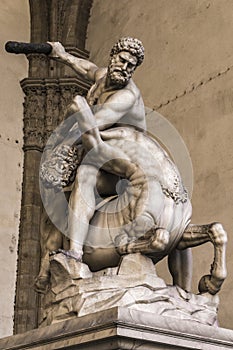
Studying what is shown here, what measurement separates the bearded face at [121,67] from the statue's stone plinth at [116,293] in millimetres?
935

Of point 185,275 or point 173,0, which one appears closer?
point 185,275

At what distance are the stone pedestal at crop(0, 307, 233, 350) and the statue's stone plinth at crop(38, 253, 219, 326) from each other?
3.3 inches

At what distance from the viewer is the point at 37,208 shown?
24.9ft

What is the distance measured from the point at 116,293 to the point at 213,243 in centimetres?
62

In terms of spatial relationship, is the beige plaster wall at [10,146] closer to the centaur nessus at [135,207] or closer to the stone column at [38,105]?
the stone column at [38,105]

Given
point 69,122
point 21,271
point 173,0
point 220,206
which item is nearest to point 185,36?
point 173,0

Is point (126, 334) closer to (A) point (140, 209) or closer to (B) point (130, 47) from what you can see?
(A) point (140, 209)

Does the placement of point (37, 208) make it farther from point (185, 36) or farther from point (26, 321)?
point (185, 36)

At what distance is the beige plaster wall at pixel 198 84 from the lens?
6.15 metres

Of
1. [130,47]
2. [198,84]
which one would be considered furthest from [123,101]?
[198,84]

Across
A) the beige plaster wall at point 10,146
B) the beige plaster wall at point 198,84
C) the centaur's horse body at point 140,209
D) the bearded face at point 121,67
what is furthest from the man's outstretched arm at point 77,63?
the beige plaster wall at point 10,146

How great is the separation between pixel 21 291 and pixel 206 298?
4.05 m

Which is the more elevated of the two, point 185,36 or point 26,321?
point 185,36

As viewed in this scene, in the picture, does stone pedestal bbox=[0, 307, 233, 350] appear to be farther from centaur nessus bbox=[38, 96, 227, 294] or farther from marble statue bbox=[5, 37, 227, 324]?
centaur nessus bbox=[38, 96, 227, 294]
